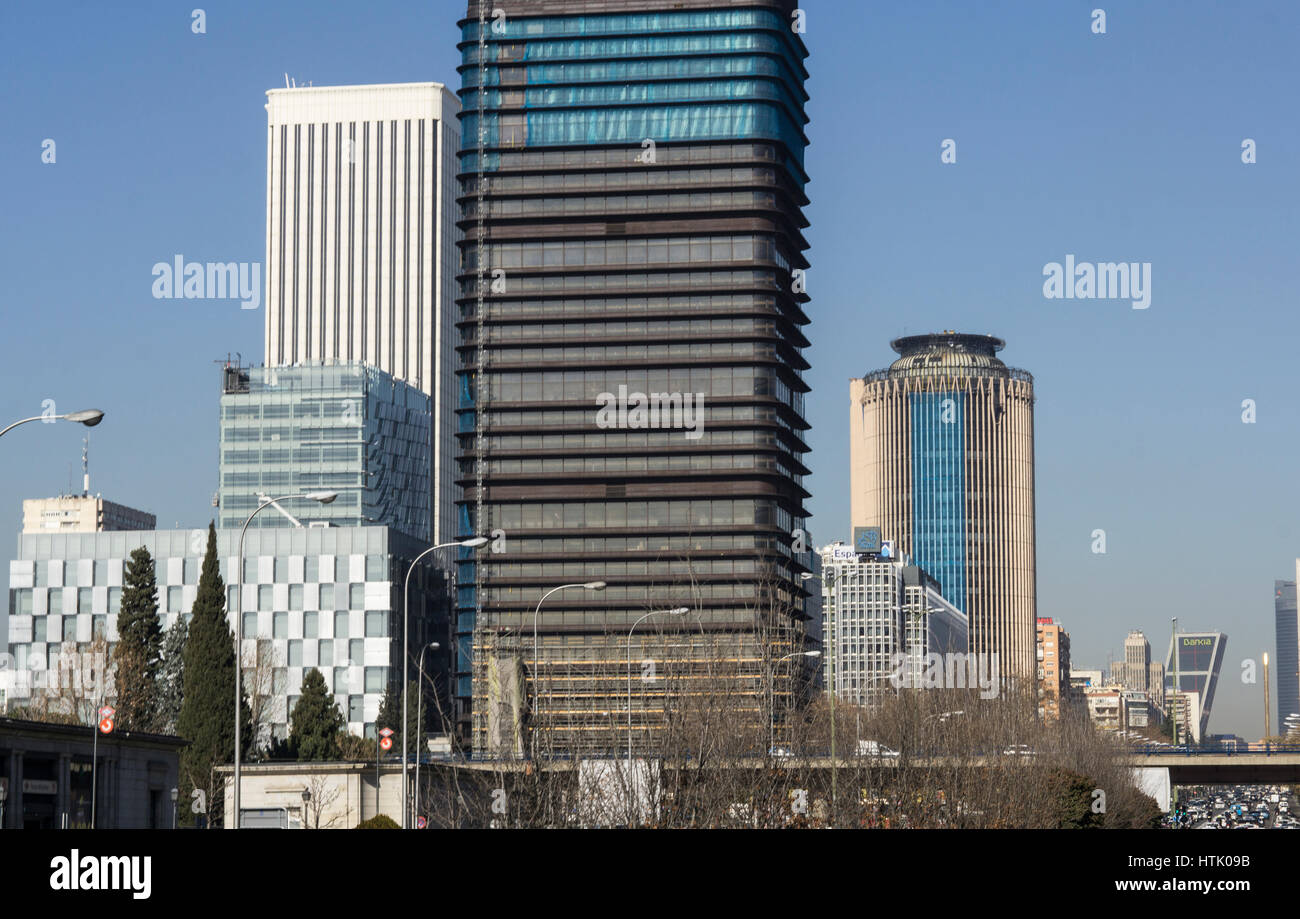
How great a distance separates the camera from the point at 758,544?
176 metres

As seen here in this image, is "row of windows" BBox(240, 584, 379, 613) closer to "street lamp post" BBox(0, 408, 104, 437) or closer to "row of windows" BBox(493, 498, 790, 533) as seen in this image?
"row of windows" BBox(493, 498, 790, 533)

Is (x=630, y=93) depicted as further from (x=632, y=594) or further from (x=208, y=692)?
(x=208, y=692)

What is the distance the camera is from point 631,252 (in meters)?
181

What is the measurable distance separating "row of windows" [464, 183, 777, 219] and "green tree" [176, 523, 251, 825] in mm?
101164

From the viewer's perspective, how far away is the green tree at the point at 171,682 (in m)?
112

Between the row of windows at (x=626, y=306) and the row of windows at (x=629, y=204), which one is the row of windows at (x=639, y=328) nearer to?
the row of windows at (x=626, y=306)

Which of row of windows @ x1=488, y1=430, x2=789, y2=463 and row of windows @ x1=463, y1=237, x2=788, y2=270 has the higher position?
row of windows @ x1=463, y1=237, x2=788, y2=270

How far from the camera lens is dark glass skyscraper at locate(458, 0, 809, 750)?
177m

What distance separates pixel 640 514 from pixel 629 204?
3363 centimetres

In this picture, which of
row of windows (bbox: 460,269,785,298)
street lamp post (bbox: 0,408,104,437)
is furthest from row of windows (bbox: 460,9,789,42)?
street lamp post (bbox: 0,408,104,437)

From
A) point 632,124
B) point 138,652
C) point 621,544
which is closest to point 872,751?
point 138,652

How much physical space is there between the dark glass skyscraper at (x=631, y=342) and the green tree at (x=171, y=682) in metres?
49.6

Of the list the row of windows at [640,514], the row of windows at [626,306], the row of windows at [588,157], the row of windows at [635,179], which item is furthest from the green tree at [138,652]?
the row of windows at [588,157]
